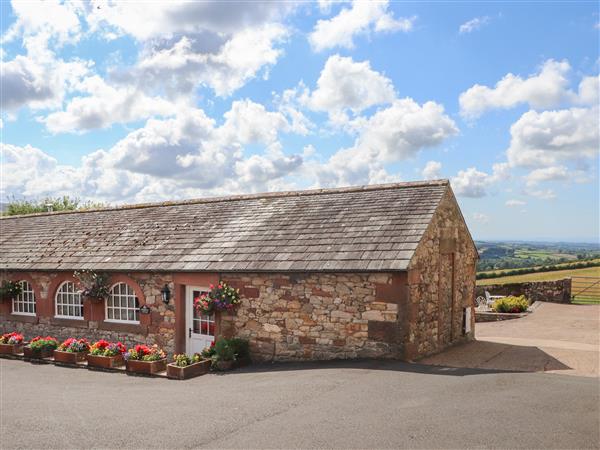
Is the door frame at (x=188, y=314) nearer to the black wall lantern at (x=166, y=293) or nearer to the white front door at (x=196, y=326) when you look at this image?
the white front door at (x=196, y=326)

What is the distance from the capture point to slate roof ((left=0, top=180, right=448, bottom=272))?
39.7 ft

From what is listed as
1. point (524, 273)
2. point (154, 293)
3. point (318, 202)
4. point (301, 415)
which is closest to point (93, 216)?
point (154, 293)

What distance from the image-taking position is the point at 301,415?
7793mm

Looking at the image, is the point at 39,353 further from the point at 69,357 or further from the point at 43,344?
the point at 69,357

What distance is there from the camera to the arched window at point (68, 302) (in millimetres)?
16609

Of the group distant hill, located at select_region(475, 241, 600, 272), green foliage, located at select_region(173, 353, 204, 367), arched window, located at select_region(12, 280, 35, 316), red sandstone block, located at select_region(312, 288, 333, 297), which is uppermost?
red sandstone block, located at select_region(312, 288, 333, 297)

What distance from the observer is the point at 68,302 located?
16828 millimetres

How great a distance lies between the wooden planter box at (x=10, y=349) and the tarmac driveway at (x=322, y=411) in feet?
15.7

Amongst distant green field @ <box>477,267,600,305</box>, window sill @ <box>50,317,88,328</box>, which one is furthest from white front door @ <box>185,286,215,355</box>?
distant green field @ <box>477,267,600,305</box>

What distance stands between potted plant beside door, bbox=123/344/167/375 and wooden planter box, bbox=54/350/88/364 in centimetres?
197

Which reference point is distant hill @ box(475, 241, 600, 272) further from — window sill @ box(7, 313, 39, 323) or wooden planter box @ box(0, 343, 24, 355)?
wooden planter box @ box(0, 343, 24, 355)

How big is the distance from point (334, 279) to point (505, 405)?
4772 millimetres

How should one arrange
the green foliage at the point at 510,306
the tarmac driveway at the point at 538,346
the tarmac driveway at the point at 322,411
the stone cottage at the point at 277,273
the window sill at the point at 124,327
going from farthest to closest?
1. the green foliage at the point at 510,306
2. the window sill at the point at 124,327
3. the stone cottage at the point at 277,273
4. the tarmac driveway at the point at 538,346
5. the tarmac driveway at the point at 322,411

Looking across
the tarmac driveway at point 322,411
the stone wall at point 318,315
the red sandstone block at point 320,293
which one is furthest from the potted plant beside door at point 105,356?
the red sandstone block at point 320,293
